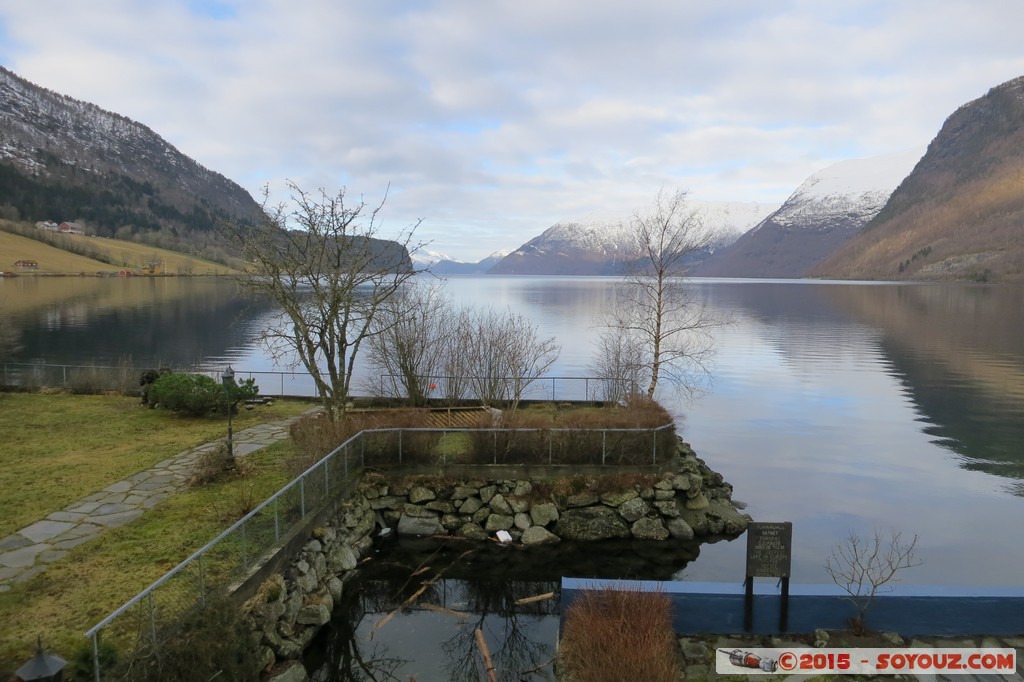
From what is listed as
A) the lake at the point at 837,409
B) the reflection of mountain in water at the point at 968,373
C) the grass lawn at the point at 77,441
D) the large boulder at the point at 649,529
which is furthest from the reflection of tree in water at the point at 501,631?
the reflection of mountain in water at the point at 968,373

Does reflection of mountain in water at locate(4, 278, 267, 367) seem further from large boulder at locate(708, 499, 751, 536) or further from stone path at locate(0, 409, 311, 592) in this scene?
large boulder at locate(708, 499, 751, 536)

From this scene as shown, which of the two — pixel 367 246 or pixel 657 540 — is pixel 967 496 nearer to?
pixel 657 540

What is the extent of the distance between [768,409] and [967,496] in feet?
42.6

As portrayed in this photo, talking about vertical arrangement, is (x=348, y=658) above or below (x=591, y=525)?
below

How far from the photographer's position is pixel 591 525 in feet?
55.2

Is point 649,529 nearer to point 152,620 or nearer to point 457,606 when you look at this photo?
point 457,606

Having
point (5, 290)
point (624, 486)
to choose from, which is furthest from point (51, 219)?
point (624, 486)

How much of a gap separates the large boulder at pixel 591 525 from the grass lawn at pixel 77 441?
10603 millimetres

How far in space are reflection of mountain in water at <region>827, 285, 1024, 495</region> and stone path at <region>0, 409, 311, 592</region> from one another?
28.4 metres

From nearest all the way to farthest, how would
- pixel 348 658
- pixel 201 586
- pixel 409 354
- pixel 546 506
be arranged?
pixel 201 586 → pixel 348 658 → pixel 546 506 → pixel 409 354

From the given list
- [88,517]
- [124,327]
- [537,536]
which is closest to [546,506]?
[537,536]

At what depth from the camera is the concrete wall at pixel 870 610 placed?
10836 millimetres

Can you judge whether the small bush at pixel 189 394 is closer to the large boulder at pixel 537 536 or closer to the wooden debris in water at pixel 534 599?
the large boulder at pixel 537 536

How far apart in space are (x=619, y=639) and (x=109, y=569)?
8.43 metres
